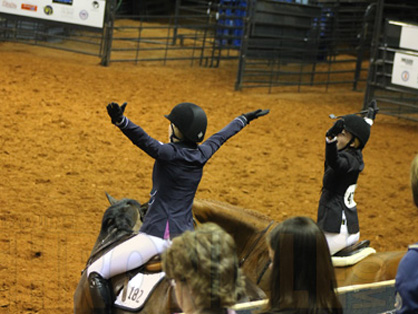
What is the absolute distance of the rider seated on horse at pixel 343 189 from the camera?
4348 millimetres

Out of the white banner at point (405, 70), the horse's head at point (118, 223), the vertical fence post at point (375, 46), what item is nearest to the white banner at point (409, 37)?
the white banner at point (405, 70)

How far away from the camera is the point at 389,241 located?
278 inches

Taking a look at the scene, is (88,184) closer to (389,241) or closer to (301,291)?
(389,241)

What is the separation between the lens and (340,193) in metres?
4.45

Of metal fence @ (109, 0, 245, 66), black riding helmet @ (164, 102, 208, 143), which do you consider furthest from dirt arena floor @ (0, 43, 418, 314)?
black riding helmet @ (164, 102, 208, 143)

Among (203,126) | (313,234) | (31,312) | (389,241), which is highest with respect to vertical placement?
(203,126)

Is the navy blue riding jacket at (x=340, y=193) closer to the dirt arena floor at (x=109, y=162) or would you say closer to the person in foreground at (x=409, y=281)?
the person in foreground at (x=409, y=281)

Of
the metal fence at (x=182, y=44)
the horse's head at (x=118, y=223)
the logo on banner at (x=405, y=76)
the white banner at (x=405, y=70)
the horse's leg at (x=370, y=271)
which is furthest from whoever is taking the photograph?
the metal fence at (x=182, y=44)

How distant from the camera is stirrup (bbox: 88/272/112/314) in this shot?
11.8 feet

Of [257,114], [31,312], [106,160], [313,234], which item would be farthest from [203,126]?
[106,160]

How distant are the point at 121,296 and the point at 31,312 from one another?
1.60m

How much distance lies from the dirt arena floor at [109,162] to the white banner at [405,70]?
0.86 metres

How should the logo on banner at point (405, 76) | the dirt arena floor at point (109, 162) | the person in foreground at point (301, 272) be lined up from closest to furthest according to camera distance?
the person in foreground at point (301, 272)
the dirt arena floor at point (109, 162)
the logo on banner at point (405, 76)

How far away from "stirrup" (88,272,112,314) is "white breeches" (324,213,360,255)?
155 centimetres
